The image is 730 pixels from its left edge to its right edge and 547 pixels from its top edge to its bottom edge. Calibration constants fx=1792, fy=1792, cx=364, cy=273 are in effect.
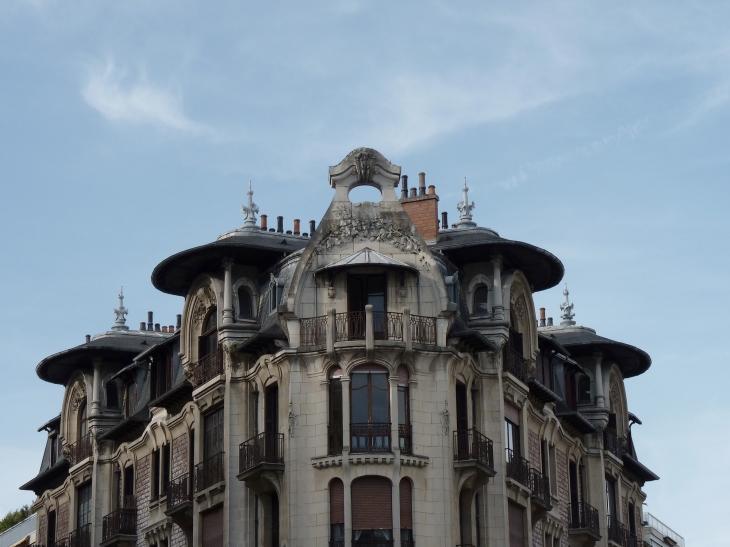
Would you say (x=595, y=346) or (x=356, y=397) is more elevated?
(x=595, y=346)

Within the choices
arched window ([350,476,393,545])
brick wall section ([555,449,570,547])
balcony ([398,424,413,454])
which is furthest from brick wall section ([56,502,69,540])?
balcony ([398,424,413,454])

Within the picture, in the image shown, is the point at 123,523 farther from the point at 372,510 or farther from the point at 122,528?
the point at 372,510

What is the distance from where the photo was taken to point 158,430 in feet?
199

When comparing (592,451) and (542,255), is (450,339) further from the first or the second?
(592,451)

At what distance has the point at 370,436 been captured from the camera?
50969 millimetres

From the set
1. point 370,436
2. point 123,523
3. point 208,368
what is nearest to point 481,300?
point 370,436

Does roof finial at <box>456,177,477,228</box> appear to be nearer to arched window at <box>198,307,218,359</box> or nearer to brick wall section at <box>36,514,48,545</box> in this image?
arched window at <box>198,307,218,359</box>

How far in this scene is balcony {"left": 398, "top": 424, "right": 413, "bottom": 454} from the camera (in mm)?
51094

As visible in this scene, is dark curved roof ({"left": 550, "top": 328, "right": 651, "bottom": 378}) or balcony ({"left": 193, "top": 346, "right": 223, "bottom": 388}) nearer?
balcony ({"left": 193, "top": 346, "right": 223, "bottom": 388})

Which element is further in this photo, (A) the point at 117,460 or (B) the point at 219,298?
(A) the point at 117,460

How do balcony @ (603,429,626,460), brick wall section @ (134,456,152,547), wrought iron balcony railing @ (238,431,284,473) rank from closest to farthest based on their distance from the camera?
wrought iron balcony railing @ (238,431,284,473), brick wall section @ (134,456,152,547), balcony @ (603,429,626,460)

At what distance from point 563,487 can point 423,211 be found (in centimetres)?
1143

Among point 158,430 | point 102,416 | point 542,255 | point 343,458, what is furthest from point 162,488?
point 542,255

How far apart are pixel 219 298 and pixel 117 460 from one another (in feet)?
37.0
